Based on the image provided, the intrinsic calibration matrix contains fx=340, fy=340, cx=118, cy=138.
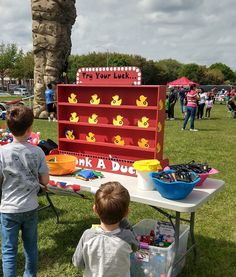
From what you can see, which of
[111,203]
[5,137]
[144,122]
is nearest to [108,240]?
[111,203]

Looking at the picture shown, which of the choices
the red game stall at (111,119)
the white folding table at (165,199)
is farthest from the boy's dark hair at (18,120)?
the red game stall at (111,119)

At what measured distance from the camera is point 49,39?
1554cm

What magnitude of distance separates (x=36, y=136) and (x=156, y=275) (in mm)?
2307

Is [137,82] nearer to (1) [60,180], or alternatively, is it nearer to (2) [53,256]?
(1) [60,180]

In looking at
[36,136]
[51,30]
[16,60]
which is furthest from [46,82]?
[16,60]

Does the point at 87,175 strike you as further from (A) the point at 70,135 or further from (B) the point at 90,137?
(A) the point at 70,135

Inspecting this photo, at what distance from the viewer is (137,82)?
12.0ft

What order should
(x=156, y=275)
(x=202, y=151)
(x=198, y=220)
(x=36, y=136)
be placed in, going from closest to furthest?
(x=156, y=275) < (x=36, y=136) < (x=198, y=220) < (x=202, y=151)

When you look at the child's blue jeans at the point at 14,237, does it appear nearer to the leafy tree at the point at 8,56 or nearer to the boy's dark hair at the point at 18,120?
the boy's dark hair at the point at 18,120

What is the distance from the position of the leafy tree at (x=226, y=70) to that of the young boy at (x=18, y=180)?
10643 cm

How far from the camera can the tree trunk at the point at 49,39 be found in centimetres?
1516

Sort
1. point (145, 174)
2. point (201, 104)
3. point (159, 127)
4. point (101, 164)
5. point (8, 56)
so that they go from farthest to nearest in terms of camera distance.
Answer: point (8, 56)
point (201, 104)
point (101, 164)
point (159, 127)
point (145, 174)

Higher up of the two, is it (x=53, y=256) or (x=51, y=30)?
(x=51, y=30)

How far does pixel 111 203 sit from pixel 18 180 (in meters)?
0.98
